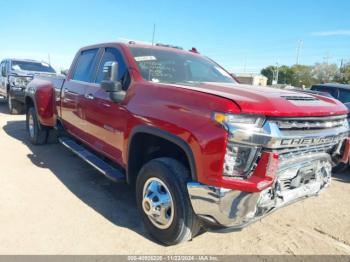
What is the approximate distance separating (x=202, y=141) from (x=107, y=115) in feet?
5.53

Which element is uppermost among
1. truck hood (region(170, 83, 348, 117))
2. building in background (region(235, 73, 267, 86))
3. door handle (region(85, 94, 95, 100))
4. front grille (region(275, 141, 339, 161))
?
building in background (region(235, 73, 267, 86))

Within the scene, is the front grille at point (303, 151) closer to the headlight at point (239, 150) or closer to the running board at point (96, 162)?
the headlight at point (239, 150)

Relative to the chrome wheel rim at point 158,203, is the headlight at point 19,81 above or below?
above

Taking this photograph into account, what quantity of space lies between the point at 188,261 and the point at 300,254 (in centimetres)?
109

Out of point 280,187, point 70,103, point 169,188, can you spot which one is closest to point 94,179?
point 70,103

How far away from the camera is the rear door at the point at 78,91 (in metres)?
4.62

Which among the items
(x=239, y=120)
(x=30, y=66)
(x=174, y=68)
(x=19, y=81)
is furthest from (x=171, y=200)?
(x=30, y=66)

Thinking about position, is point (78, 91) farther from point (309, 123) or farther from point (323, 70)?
Result: point (323, 70)

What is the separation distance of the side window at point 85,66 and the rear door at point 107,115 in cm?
30

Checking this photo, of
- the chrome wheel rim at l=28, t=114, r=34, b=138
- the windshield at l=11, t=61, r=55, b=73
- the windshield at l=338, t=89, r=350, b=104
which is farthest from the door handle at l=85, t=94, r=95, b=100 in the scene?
the windshield at l=11, t=61, r=55, b=73

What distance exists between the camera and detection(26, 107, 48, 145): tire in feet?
21.8

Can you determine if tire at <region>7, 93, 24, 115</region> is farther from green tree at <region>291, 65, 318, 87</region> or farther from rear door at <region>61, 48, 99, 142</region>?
green tree at <region>291, 65, 318, 87</region>

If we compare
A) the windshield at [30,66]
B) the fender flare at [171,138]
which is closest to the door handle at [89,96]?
the fender flare at [171,138]

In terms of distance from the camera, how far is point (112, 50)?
13.8 ft
